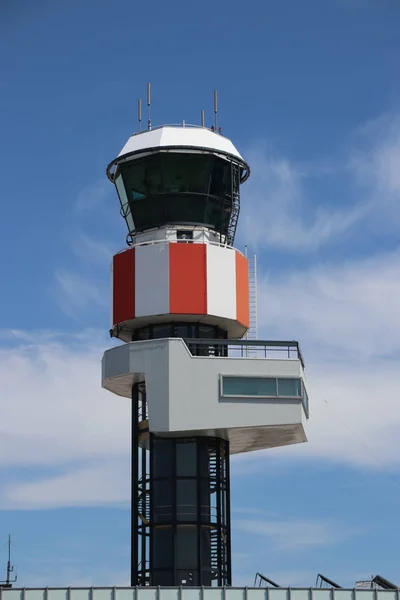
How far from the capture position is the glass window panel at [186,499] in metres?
76.1

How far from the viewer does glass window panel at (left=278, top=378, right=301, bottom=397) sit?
76.0 meters

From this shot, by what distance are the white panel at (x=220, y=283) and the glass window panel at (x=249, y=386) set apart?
4.72m

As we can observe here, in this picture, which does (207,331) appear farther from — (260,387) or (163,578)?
(163,578)

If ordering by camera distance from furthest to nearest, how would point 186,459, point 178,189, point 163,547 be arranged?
point 178,189, point 186,459, point 163,547

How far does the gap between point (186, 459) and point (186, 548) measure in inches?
208

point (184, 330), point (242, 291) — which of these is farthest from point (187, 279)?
point (242, 291)

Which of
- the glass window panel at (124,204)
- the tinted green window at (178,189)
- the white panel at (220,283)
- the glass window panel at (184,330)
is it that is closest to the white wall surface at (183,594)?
the glass window panel at (184,330)

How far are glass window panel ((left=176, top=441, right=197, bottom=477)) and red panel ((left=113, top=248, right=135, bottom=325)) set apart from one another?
849 cm

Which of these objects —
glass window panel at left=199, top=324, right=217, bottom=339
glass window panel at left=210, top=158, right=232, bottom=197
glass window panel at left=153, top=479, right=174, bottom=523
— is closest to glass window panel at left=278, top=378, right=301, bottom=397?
glass window panel at left=199, top=324, right=217, bottom=339

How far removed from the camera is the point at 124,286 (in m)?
79.9

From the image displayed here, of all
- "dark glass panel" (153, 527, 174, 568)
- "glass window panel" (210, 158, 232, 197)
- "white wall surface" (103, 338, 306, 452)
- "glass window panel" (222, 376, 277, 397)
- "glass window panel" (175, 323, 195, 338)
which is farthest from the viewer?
"glass window panel" (210, 158, 232, 197)

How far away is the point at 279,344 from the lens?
3061 inches

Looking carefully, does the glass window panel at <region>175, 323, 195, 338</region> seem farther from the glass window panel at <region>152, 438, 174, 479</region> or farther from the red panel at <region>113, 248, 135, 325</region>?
the glass window panel at <region>152, 438, 174, 479</region>

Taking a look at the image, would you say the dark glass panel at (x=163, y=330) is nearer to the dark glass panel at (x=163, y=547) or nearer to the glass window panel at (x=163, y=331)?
the glass window panel at (x=163, y=331)
